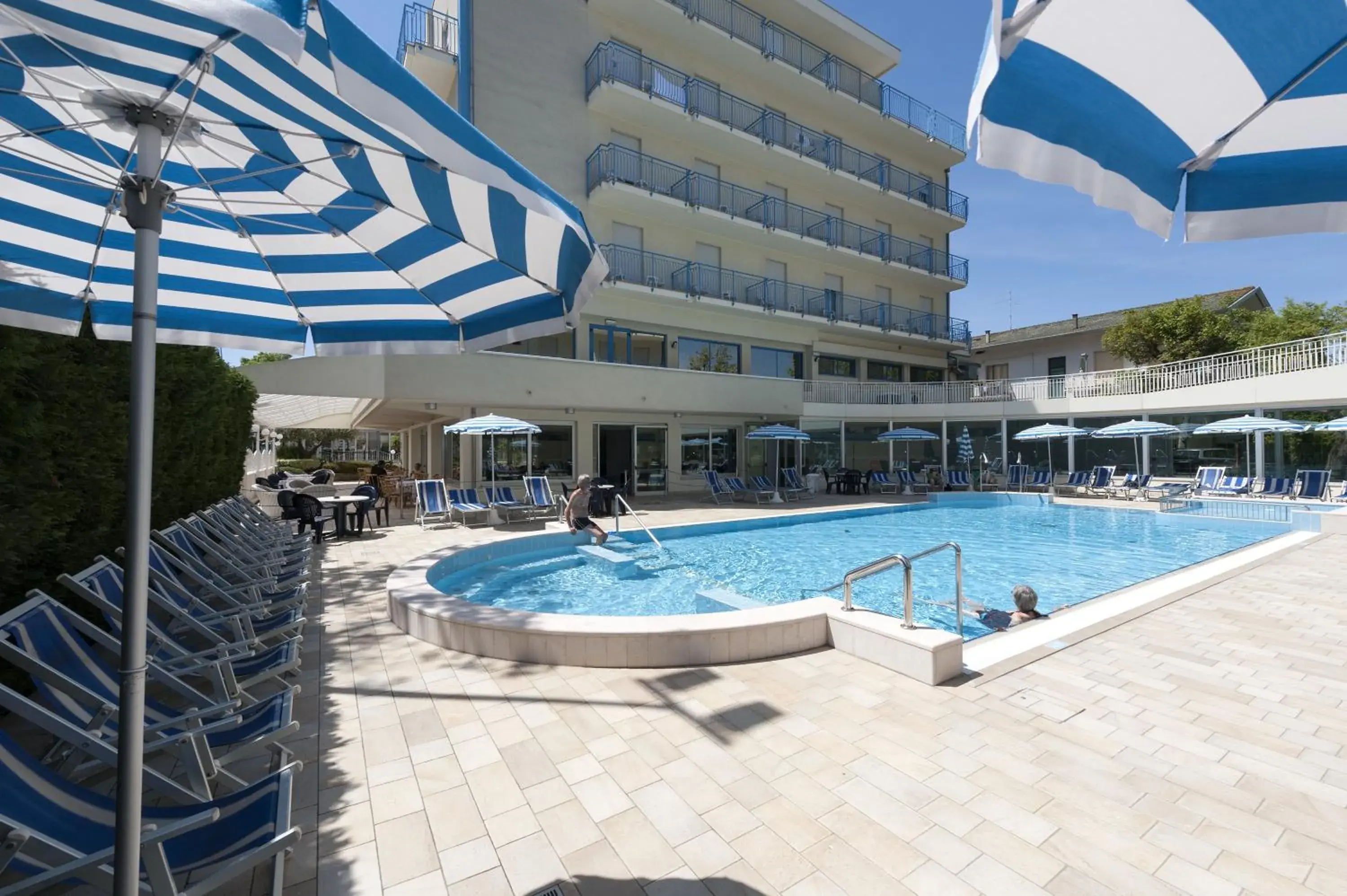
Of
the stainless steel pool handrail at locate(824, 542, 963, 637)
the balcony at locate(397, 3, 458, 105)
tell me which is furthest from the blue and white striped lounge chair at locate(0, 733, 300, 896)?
the balcony at locate(397, 3, 458, 105)

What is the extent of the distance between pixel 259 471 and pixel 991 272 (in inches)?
1316

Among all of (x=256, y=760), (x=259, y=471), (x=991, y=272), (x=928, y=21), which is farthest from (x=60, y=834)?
(x=991, y=272)

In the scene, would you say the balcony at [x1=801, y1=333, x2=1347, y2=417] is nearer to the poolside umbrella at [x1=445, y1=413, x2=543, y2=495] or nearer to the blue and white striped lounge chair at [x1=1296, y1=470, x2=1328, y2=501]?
the blue and white striped lounge chair at [x1=1296, y1=470, x2=1328, y2=501]

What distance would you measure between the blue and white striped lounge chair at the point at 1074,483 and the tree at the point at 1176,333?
975cm

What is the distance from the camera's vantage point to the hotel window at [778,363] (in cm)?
2220

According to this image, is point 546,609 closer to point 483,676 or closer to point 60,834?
point 483,676

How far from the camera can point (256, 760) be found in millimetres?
3244

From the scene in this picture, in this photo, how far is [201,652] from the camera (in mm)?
3453

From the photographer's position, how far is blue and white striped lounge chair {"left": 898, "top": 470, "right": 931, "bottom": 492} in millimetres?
21141

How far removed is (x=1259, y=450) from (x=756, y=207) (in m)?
18.0

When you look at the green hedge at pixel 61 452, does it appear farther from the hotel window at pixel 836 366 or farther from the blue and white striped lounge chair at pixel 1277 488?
the blue and white striped lounge chair at pixel 1277 488

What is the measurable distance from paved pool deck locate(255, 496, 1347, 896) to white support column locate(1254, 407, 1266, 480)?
18.1 meters

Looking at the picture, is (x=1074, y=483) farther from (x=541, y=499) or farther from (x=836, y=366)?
(x=541, y=499)

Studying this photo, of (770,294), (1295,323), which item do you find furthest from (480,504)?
(1295,323)
